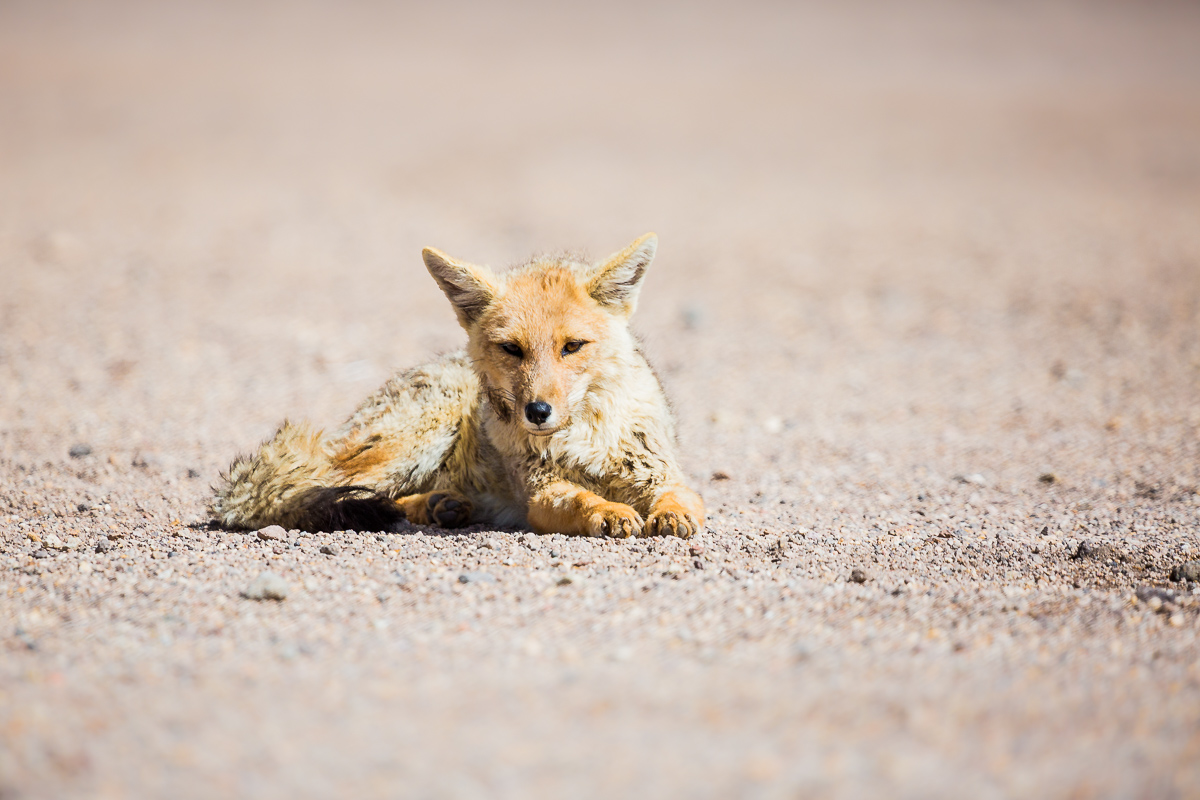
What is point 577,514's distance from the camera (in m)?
4.86

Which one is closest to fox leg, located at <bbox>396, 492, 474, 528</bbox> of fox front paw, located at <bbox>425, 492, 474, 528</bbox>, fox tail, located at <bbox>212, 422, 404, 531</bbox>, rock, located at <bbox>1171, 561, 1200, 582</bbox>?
fox front paw, located at <bbox>425, 492, 474, 528</bbox>

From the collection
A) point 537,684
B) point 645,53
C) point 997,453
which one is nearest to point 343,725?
point 537,684

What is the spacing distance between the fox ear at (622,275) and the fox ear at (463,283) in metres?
0.58

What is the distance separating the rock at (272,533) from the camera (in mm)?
4918

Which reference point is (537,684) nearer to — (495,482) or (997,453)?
(495,482)

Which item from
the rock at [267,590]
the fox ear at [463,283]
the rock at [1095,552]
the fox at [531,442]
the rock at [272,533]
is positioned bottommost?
the rock at [272,533]

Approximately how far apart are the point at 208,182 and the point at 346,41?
19.7 meters

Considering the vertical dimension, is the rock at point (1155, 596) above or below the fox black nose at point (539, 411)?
below

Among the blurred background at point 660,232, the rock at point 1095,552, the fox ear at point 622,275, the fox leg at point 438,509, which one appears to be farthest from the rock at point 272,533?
the rock at point 1095,552

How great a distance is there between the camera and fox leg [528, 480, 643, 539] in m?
4.74

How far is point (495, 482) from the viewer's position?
5.73 metres

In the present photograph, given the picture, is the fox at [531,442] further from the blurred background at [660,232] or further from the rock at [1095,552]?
the rock at [1095,552]

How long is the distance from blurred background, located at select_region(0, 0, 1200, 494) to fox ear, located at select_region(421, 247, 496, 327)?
99.5 inches

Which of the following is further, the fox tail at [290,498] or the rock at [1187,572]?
the fox tail at [290,498]
